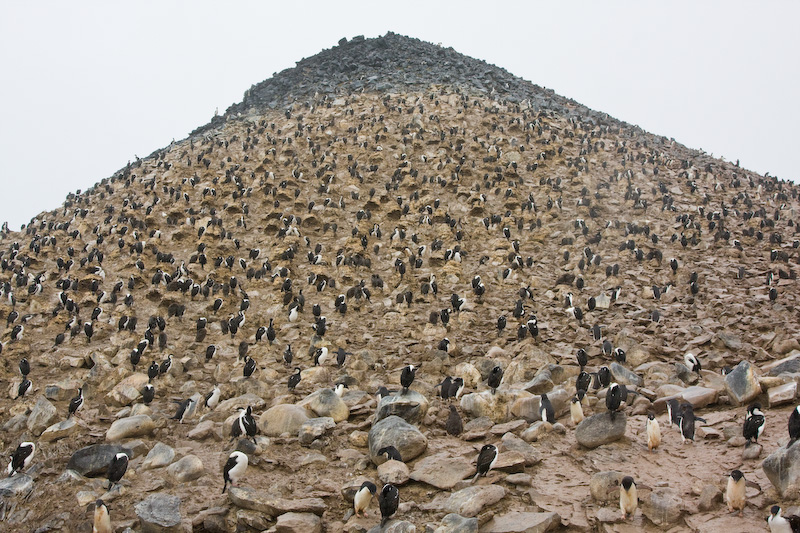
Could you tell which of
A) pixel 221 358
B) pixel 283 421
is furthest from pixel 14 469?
pixel 221 358

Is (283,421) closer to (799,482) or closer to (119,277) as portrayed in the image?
(799,482)

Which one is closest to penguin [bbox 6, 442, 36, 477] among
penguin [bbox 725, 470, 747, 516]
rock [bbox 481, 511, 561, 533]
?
rock [bbox 481, 511, 561, 533]

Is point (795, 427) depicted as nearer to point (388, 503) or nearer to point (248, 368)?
point (388, 503)

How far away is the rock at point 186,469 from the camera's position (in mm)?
8445

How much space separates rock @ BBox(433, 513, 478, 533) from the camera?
625 cm

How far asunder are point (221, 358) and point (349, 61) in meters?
41.3

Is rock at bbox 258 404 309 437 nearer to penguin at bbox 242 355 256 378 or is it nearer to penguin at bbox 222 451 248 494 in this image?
penguin at bbox 222 451 248 494

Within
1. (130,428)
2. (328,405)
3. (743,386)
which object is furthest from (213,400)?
(743,386)

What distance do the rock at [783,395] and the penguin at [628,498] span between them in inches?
150

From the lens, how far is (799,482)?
232 inches

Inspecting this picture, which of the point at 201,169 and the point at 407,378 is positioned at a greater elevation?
the point at 201,169

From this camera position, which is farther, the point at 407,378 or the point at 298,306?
the point at 298,306

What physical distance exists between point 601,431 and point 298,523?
16.5 ft

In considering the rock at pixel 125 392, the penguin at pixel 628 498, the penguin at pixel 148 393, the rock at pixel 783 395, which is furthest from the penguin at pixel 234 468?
the rock at pixel 783 395
